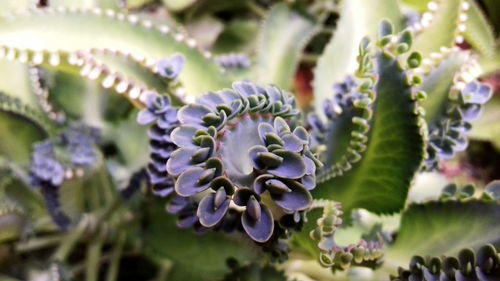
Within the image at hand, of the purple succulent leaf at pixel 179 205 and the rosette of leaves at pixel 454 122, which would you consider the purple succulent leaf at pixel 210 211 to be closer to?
the purple succulent leaf at pixel 179 205

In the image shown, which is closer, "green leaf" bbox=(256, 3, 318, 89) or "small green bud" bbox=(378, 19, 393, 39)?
"small green bud" bbox=(378, 19, 393, 39)

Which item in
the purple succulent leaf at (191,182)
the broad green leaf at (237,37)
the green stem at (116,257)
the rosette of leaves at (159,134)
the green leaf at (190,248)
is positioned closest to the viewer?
the purple succulent leaf at (191,182)

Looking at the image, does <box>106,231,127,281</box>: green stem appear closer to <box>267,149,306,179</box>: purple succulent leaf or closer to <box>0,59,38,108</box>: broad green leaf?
<box>0,59,38,108</box>: broad green leaf

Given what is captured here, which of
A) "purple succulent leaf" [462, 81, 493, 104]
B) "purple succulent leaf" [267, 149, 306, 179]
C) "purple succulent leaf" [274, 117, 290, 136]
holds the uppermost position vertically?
"purple succulent leaf" [274, 117, 290, 136]

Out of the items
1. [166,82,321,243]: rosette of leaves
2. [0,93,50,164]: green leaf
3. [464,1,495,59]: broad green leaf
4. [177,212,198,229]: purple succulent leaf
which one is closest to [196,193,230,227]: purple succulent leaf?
[166,82,321,243]: rosette of leaves

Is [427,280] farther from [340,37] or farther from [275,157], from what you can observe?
[340,37]

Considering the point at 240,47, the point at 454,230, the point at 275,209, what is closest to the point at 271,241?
the point at 275,209

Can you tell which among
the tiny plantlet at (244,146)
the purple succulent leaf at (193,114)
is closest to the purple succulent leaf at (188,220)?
the tiny plantlet at (244,146)
